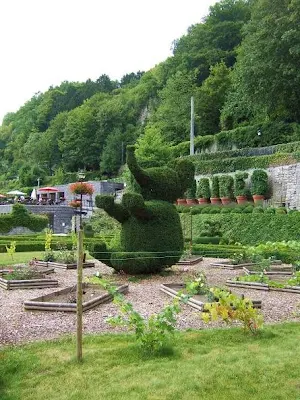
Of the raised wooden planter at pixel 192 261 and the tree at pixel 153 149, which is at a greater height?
the tree at pixel 153 149

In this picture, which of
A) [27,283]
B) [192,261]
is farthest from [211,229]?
[27,283]

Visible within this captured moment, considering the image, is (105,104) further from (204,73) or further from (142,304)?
(142,304)

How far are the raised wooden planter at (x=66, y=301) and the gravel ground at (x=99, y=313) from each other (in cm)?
13

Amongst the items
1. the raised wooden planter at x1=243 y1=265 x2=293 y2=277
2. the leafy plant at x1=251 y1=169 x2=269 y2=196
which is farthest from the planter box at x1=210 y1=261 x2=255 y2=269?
the leafy plant at x1=251 y1=169 x2=269 y2=196

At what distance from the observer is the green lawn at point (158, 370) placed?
184 inches

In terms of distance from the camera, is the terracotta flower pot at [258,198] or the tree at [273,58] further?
the tree at [273,58]

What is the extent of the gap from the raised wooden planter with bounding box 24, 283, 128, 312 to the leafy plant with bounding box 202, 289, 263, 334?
307 cm

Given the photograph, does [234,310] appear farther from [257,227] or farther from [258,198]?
[258,198]

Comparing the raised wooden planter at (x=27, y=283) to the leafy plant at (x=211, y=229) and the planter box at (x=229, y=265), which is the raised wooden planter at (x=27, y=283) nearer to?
the planter box at (x=229, y=265)

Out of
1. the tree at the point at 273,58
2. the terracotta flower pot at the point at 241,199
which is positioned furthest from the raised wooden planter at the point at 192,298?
the tree at the point at 273,58

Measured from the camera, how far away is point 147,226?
41.8 ft

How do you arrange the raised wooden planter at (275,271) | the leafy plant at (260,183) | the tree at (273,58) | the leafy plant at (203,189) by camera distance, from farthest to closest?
the leafy plant at (203,189) < the tree at (273,58) < the leafy plant at (260,183) < the raised wooden planter at (275,271)

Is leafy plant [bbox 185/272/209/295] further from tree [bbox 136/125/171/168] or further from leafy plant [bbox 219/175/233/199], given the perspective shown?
tree [bbox 136/125/171/168]

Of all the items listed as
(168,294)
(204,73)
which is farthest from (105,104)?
(168,294)
